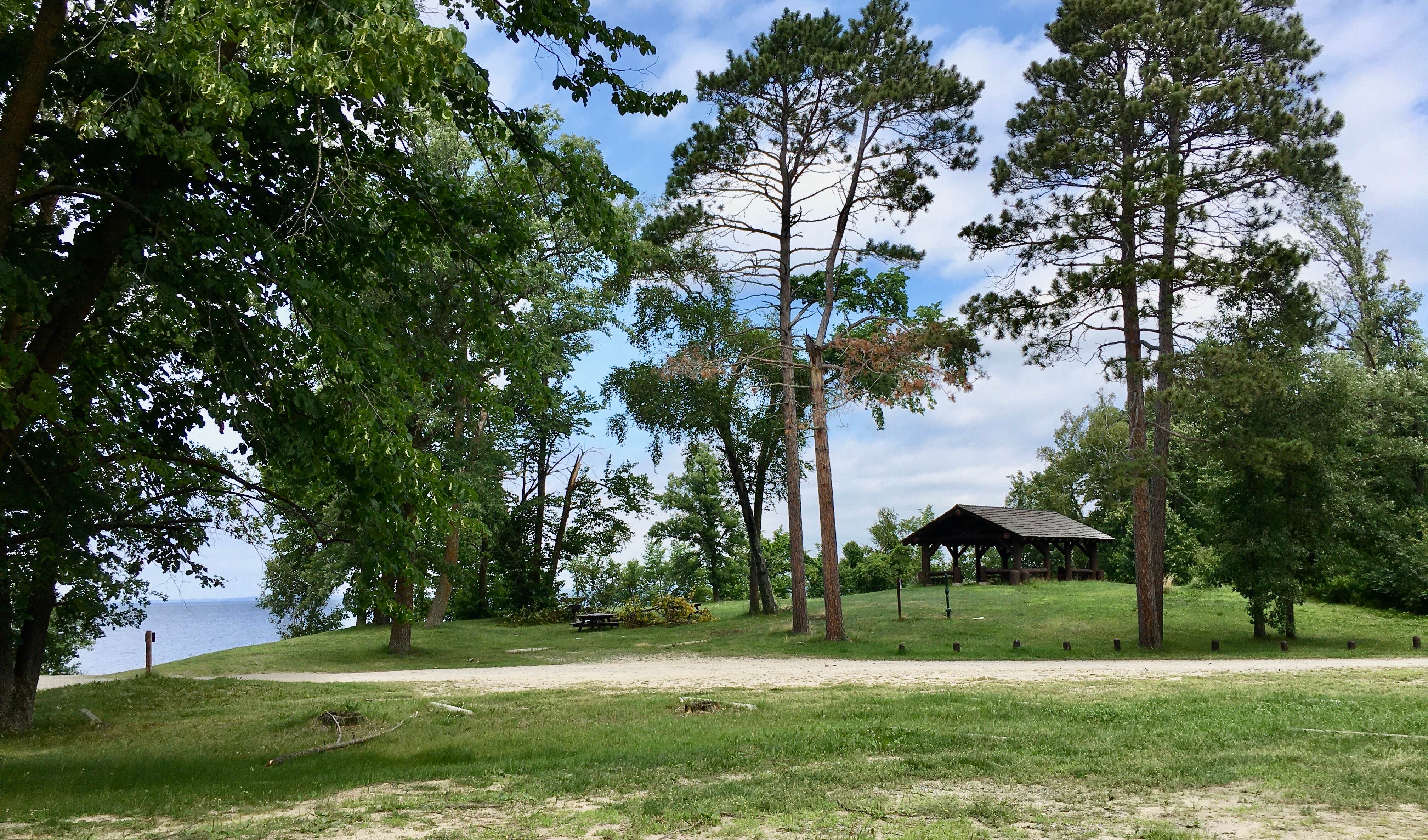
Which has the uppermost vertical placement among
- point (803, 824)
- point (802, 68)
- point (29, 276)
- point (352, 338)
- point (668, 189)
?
point (802, 68)

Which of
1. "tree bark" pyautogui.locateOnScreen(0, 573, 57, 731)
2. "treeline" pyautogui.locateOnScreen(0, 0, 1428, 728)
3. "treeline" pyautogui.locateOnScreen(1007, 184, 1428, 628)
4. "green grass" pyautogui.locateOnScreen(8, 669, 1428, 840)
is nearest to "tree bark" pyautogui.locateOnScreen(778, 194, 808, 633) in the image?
"treeline" pyautogui.locateOnScreen(0, 0, 1428, 728)

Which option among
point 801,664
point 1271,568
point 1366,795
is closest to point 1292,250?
point 1271,568

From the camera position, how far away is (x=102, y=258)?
8344mm

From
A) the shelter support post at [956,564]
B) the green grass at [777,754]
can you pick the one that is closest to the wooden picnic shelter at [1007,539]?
the shelter support post at [956,564]

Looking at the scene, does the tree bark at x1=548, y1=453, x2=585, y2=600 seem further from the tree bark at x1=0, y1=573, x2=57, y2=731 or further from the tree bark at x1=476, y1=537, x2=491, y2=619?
the tree bark at x1=0, y1=573, x2=57, y2=731

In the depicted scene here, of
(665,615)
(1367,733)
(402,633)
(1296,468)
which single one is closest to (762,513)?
(665,615)

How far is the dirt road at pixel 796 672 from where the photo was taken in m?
14.4

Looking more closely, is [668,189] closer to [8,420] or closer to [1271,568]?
[1271,568]

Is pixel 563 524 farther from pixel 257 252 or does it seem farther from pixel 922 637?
pixel 257 252

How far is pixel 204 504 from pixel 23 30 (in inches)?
271

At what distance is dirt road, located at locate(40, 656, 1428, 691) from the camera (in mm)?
14422

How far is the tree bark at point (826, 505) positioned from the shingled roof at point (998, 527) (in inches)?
599

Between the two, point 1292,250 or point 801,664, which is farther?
point 1292,250

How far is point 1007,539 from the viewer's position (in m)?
37.4
